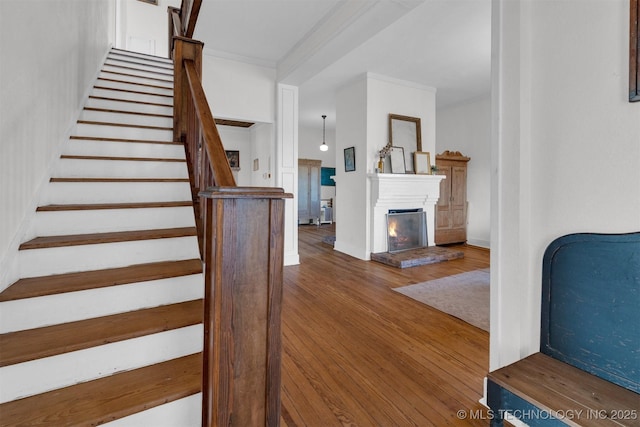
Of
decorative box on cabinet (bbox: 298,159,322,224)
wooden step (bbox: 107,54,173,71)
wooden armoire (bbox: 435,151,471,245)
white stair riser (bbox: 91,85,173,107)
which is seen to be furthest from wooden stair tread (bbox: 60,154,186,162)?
decorative box on cabinet (bbox: 298,159,322,224)

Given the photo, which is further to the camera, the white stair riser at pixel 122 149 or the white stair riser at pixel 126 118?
the white stair riser at pixel 126 118

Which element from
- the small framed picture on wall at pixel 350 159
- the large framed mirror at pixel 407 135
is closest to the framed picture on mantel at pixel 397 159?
the large framed mirror at pixel 407 135

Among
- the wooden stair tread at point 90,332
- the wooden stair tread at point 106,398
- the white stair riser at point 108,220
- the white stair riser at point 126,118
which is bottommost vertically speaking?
the wooden stair tread at point 106,398

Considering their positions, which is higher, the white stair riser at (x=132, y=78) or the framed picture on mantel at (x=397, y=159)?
the white stair riser at (x=132, y=78)

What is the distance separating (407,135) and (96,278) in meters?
4.68

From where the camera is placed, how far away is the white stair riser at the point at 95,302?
4.24 ft

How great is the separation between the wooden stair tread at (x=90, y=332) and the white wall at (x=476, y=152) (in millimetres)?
5822

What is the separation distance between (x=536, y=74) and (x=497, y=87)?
157 millimetres

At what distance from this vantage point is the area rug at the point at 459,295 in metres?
2.59

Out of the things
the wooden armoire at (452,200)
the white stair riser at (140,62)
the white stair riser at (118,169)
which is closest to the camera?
the white stair riser at (118,169)

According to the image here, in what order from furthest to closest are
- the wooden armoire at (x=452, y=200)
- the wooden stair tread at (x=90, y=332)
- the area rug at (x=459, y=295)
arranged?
→ the wooden armoire at (x=452, y=200), the area rug at (x=459, y=295), the wooden stair tread at (x=90, y=332)

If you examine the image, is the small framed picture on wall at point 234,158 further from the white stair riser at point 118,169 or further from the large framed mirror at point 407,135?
the white stair riser at point 118,169

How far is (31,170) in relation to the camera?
167 cm

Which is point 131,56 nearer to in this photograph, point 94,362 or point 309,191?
point 94,362
